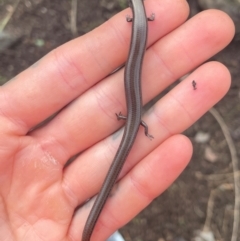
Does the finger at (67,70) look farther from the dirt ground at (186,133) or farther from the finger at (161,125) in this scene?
the dirt ground at (186,133)

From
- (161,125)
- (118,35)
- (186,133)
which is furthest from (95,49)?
(186,133)

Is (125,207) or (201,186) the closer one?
(125,207)

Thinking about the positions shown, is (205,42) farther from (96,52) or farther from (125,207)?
(125,207)

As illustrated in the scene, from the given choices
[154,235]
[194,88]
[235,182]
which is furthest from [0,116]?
[235,182]

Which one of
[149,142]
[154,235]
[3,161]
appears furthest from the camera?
[154,235]

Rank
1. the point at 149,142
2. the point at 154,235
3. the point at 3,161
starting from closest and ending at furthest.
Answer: the point at 3,161 → the point at 149,142 → the point at 154,235

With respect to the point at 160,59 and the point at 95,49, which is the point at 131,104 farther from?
the point at 95,49
